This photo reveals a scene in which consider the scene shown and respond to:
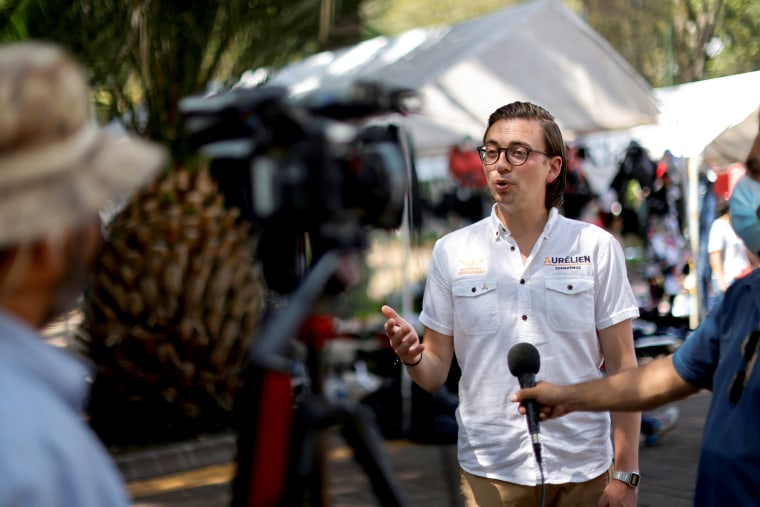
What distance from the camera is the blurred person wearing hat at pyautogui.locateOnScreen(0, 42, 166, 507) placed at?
112 cm

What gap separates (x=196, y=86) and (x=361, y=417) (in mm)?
6402

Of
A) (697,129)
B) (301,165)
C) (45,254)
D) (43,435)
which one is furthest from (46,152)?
(697,129)

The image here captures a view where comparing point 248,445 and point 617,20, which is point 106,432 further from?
point 617,20

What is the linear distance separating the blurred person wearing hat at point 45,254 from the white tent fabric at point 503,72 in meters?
6.78

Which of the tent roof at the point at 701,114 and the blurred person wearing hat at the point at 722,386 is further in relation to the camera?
the tent roof at the point at 701,114

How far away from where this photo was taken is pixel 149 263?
25.1ft

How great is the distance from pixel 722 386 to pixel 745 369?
0.29ft

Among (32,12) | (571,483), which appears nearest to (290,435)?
(571,483)

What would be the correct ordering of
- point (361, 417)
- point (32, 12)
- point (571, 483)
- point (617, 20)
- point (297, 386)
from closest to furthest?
point (361, 417)
point (297, 386)
point (571, 483)
point (32, 12)
point (617, 20)

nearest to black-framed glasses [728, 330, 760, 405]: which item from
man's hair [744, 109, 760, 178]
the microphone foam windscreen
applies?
man's hair [744, 109, 760, 178]

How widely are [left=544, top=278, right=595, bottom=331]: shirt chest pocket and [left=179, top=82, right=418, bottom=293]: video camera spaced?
3.52ft

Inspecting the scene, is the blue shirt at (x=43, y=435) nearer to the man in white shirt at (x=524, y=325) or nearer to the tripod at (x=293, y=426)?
the tripod at (x=293, y=426)

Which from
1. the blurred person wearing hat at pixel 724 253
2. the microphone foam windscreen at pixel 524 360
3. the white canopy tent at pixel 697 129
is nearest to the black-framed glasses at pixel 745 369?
the microphone foam windscreen at pixel 524 360

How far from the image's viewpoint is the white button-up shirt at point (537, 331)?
9.59 ft
